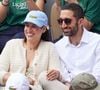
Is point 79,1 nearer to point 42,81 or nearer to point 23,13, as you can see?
point 23,13

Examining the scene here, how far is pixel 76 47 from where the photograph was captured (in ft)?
11.3

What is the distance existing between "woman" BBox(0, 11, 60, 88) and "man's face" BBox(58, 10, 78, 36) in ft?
0.54

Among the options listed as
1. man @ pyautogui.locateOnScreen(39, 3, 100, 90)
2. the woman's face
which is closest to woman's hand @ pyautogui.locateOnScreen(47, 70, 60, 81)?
man @ pyautogui.locateOnScreen(39, 3, 100, 90)

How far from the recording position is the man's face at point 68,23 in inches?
135

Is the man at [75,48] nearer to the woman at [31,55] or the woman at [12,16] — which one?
the woman at [31,55]

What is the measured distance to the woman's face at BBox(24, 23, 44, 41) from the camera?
3366 mm

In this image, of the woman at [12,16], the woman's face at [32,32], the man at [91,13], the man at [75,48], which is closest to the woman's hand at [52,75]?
the man at [75,48]

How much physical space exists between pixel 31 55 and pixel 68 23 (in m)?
0.42

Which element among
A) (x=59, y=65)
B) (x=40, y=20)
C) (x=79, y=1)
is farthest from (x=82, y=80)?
(x=79, y=1)

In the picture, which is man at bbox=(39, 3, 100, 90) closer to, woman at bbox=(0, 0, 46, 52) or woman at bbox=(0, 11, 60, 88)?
woman at bbox=(0, 11, 60, 88)

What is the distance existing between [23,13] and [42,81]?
48.1 inches

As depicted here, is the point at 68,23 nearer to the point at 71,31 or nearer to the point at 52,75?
the point at 71,31

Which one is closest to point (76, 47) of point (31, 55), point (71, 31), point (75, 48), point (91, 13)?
point (75, 48)

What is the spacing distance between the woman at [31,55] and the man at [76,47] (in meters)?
0.12
